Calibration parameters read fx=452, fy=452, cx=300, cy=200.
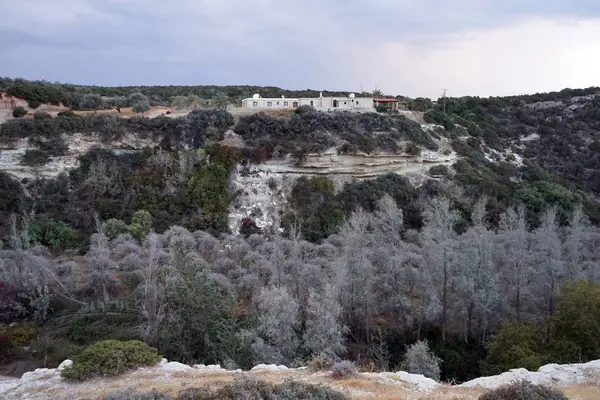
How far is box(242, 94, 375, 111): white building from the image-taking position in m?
40.6

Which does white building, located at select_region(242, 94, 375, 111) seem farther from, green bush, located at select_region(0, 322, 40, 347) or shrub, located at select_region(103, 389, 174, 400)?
shrub, located at select_region(103, 389, 174, 400)

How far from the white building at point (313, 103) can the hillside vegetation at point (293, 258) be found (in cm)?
519

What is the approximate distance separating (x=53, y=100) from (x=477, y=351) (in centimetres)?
3791

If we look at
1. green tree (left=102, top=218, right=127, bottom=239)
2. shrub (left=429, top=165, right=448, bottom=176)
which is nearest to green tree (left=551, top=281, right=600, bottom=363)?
shrub (left=429, top=165, right=448, bottom=176)

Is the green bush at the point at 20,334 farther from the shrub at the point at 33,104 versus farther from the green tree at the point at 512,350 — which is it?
the shrub at the point at 33,104

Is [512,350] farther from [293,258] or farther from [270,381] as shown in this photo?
[293,258]

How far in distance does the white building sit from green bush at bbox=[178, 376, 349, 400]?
33.8m

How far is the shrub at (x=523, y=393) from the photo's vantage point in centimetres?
740

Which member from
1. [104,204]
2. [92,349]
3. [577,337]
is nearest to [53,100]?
[104,204]

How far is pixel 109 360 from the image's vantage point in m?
10.7

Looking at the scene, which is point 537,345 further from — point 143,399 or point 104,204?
point 104,204

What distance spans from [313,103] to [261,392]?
117 ft

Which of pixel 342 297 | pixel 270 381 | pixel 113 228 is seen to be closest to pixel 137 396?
pixel 270 381

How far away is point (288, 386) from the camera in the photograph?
8328 millimetres
